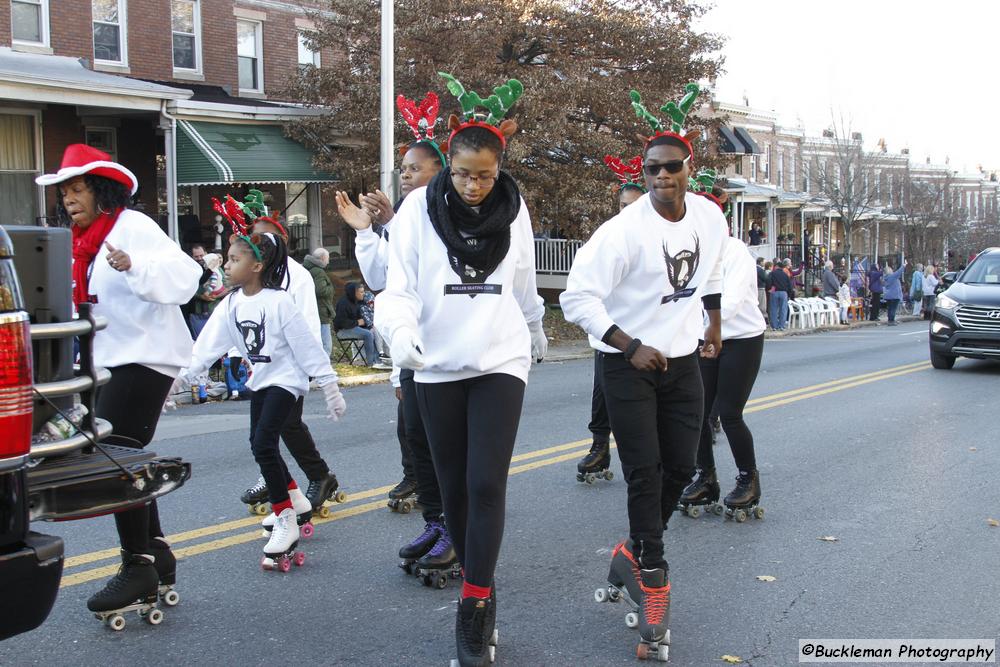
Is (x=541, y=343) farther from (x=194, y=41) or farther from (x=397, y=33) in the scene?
(x=194, y=41)

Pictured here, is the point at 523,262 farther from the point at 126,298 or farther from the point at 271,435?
the point at 271,435

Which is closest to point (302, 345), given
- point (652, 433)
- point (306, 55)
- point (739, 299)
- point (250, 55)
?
point (652, 433)

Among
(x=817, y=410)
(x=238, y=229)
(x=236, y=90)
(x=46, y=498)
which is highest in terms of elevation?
(x=236, y=90)

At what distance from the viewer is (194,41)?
2250 centimetres

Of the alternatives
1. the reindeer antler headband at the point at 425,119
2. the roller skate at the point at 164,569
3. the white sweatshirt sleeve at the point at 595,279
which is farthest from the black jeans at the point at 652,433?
the roller skate at the point at 164,569

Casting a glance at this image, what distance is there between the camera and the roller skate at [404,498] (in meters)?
6.75

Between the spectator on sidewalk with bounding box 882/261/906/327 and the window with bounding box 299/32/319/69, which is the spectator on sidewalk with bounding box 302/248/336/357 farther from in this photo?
the spectator on sidewalk with bounding box 882/261/906/327

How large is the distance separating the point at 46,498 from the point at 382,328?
4.26ft

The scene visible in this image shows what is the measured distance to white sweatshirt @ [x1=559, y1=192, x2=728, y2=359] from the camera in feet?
15.2

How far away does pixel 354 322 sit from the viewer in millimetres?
16297

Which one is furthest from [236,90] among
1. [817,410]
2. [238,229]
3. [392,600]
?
[392,600]

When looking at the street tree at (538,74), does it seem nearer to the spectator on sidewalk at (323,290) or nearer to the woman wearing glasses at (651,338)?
the spectator on sidewalk at (323,290)

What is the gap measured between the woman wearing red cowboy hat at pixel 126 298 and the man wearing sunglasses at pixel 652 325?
5.78ft

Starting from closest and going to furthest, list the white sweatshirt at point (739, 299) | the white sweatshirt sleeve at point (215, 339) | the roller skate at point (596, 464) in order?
the white sweatshirt sleeve at point (215, 339), the white sweatshirt at point (739, 299), the roller skate at point (596, 464)
